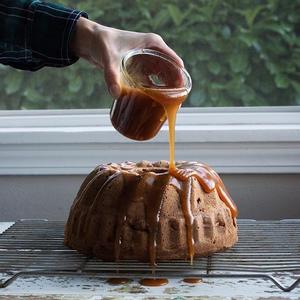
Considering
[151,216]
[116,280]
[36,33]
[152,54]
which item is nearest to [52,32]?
[36,33]

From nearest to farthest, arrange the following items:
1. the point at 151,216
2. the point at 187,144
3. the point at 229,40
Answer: the point at 151,216
the point at 187,144
the point at 229,40

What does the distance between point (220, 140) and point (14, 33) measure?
629mm

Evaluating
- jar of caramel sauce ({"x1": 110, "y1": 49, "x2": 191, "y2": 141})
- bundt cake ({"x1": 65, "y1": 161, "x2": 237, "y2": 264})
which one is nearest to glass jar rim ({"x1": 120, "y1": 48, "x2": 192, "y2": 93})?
jar of caramel sauce ({"x1": 110, "y1": 49, "x2": 191, "y2": 141})

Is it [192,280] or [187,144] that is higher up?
[187,144]

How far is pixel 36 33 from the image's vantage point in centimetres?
158

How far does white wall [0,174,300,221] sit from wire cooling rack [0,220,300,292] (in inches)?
16.5

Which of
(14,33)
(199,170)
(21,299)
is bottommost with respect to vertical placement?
(21,299)

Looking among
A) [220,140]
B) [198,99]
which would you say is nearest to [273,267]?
[220,140]

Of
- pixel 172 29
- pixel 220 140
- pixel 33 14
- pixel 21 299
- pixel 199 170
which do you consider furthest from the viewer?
pixel 172 29

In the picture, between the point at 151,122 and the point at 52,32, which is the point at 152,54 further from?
the point at 52,32

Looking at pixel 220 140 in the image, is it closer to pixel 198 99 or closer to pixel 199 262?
pixel 198 99

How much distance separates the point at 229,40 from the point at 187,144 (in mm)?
342

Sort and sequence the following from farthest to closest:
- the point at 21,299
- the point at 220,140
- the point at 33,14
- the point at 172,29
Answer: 1. the point at 172,29
2. the point at 220,140
3. the point at 33,14
4. the point at 21,299

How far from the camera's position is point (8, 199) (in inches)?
79.8
